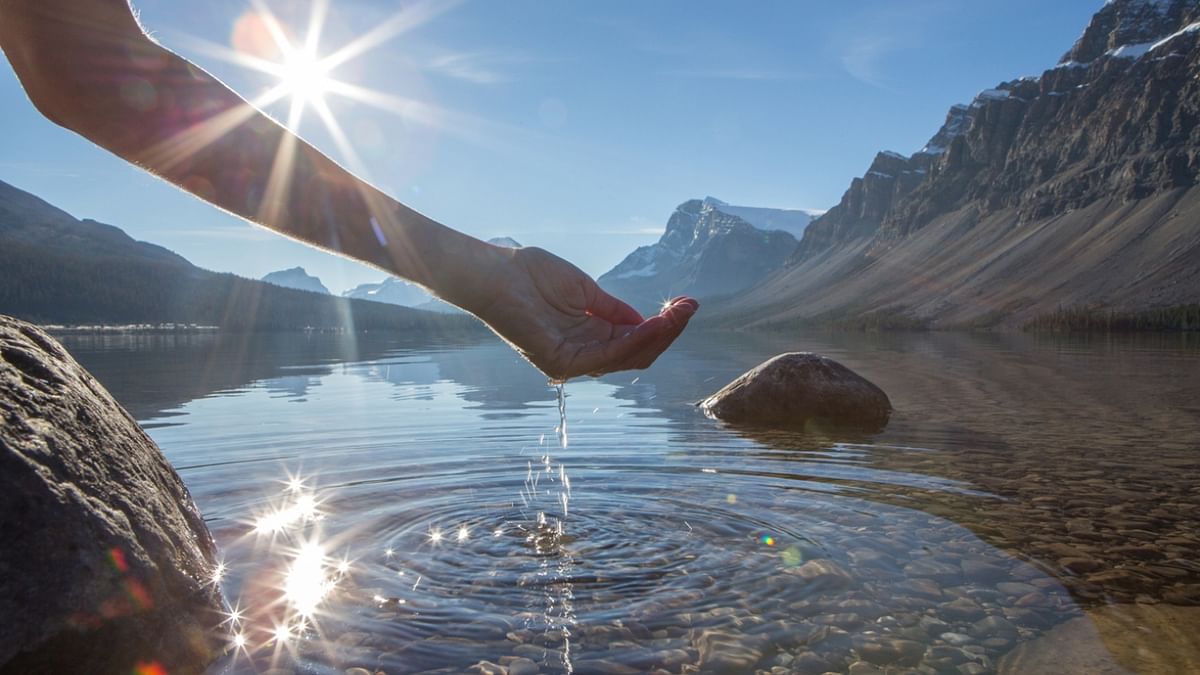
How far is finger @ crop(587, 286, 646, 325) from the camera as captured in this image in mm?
4926

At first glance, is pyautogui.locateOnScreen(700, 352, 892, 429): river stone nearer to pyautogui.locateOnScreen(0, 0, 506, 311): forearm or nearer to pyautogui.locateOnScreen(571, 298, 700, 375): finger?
pyautogui.locateOnScreen(571, 298, 700, 375): finger

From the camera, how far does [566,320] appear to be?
494 cm

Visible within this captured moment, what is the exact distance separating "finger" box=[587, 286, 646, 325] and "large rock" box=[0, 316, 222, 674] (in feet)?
9.50

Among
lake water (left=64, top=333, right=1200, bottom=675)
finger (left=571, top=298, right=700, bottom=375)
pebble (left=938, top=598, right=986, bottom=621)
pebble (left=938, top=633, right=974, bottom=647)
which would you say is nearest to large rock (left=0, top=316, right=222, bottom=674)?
lake water (left=64, top=333, right=1200, bottom=675)

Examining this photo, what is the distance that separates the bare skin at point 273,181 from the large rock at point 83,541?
1626mm

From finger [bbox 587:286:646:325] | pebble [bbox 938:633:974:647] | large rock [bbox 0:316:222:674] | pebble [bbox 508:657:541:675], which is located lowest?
pebble [bbox 938:633:974:647]

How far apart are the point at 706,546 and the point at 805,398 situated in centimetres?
1028

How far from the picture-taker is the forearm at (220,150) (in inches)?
131

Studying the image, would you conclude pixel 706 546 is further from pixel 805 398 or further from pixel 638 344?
pixel 805 398

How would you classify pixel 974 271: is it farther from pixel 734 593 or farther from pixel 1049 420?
pixel 734 593

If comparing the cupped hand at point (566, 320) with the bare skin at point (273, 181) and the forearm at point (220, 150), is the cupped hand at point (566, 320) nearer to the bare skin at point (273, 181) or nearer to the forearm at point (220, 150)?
the bare skin at point (273, 181)

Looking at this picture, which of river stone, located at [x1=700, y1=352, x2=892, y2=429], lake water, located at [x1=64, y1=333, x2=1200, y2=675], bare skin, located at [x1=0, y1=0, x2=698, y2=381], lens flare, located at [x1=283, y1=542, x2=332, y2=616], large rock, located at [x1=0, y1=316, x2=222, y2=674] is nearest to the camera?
bare skin, located at [x1=0, y1=0, x2=698, y2=381]

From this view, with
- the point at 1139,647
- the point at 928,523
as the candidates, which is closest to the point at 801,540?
the point at 928,523

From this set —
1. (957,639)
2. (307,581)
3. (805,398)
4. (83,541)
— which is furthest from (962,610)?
(805,398)
